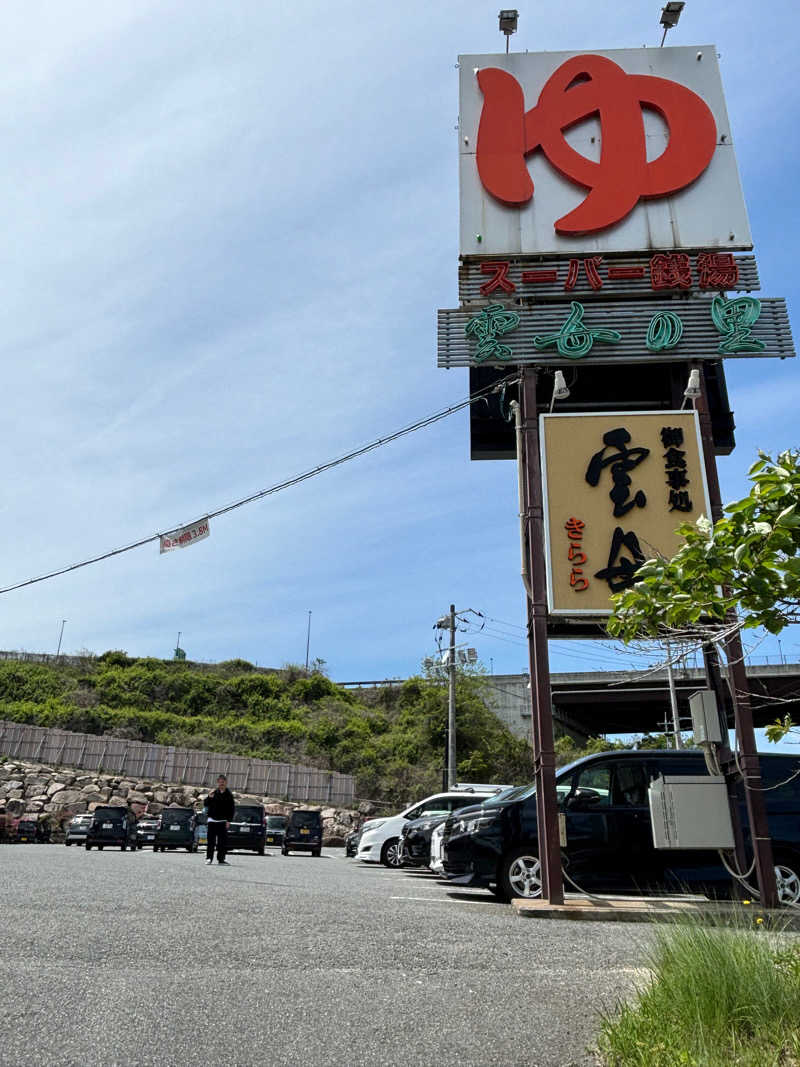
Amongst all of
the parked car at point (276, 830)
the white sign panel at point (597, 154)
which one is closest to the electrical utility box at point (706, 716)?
the white sign panel at point (597, 154)

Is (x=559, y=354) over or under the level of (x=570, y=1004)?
over

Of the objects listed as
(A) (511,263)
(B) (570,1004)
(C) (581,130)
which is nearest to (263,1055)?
(B) (570,1004)

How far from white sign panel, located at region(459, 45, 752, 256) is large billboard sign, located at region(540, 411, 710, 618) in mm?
3309

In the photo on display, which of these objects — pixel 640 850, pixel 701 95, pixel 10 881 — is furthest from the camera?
pixel 701 95

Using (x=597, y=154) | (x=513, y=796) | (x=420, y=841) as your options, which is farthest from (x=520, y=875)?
(x=597, y=154)

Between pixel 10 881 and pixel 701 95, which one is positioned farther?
pixel 701 95

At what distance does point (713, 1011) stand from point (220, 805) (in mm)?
11644

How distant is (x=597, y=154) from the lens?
1361 cm

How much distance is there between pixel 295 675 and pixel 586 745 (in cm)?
2000

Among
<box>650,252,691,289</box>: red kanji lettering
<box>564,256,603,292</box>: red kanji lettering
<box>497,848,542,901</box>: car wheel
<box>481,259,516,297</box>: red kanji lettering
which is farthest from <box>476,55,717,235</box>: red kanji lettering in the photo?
<box>497,848,542,901</box>: car wheel

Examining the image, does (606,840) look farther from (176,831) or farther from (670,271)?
(176,831)

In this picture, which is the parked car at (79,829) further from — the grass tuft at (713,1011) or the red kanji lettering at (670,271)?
the grass tuft at (713,1011)

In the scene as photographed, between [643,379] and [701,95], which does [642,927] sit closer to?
[643,379]

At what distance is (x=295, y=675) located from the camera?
54.7m
